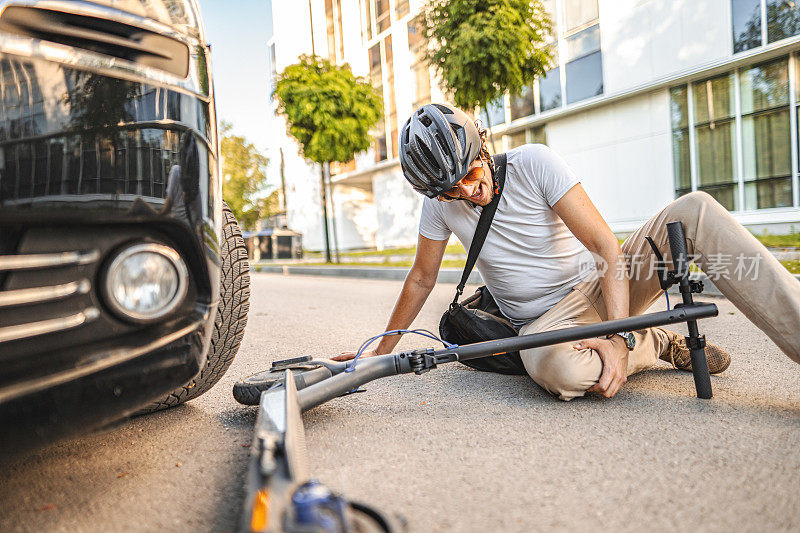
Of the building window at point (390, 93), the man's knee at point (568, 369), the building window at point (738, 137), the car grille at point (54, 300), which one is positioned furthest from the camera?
the building window at point (390, 93)

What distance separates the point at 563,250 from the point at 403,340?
1.45 metres

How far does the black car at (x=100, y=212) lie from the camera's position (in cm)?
115

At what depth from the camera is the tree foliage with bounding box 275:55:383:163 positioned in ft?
51.4

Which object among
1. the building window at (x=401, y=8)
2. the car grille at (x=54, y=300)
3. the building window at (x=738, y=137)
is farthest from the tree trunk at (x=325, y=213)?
the car grille at (x=54, y=300)

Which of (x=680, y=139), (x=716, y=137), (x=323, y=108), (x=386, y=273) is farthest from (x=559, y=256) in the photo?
(x=323, y=108)

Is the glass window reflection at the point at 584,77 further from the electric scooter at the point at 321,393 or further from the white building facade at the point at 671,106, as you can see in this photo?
the electric scooter at the point at 321,393

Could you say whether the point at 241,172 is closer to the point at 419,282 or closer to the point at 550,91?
the point at 550,91

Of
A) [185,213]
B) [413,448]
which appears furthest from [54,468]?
[413,448]

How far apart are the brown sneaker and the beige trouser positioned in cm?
7

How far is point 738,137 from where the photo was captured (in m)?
12.9

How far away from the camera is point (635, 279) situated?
247cm

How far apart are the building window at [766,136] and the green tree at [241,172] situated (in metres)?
28.3

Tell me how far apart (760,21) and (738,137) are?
238cm

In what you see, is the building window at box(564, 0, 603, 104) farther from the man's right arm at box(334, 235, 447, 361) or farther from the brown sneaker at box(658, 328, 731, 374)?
the man's right arm at box(334, 235, 447, 361)
